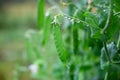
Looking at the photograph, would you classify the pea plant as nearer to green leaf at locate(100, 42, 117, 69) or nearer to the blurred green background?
green leaf at locate(100, 42, 117, 69)

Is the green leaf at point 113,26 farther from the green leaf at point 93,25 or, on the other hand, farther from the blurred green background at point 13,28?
the blurred green background at point 13,28

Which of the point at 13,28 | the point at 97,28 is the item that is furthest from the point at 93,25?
the point at 13,28

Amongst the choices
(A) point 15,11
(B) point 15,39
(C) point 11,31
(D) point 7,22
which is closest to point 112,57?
(B) point 15,39

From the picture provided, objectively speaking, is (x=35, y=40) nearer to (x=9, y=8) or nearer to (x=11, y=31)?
(x=11, y=31)

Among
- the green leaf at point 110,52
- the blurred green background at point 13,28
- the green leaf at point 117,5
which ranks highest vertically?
the blurred green background at point 13,28

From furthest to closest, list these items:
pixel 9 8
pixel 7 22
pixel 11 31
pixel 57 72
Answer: pixel 9 8
pixel 7 22
pixel 11 31
pixel 57 72

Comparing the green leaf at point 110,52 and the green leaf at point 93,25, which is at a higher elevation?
the green leaf at point 93,25

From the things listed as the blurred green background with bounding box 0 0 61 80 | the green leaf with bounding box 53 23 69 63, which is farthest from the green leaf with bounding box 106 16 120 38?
the blurred green background with bounding box 0 0 61 80

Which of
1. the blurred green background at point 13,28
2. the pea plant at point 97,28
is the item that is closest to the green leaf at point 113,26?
the pea plant at point 97,28
